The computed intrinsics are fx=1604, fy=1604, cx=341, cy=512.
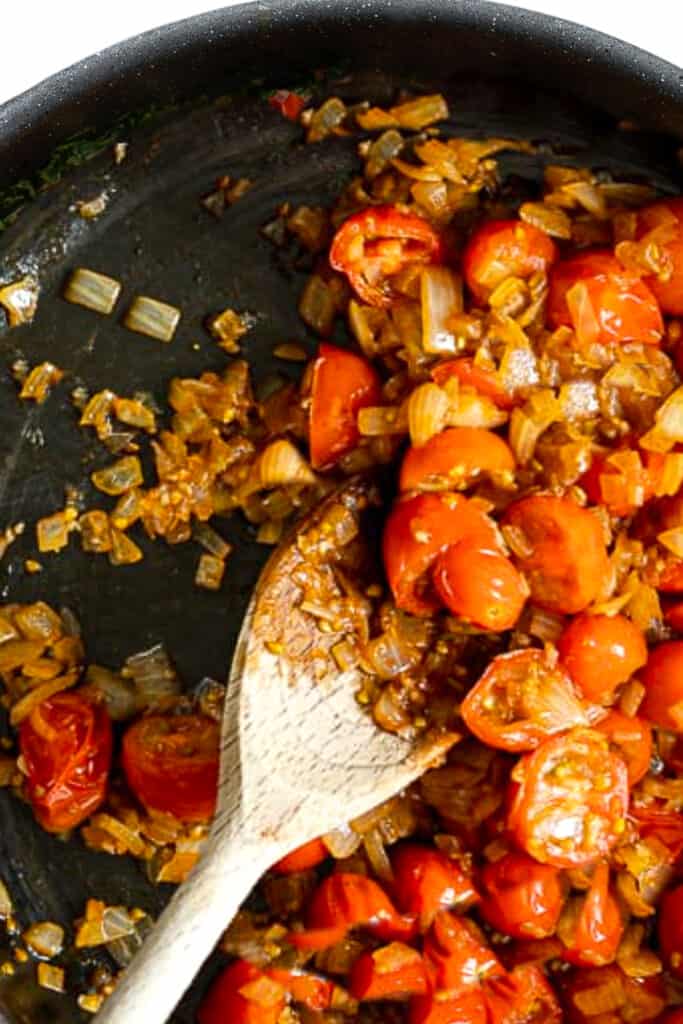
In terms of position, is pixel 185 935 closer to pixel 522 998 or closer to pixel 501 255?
pixel 522 998

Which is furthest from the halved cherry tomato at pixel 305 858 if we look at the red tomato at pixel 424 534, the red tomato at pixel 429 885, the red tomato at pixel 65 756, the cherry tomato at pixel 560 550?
the cherry tomato at pixel 560 550

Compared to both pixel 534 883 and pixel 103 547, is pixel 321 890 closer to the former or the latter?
pixel 534 883

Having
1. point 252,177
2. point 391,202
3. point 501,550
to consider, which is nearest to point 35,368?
point 252,177

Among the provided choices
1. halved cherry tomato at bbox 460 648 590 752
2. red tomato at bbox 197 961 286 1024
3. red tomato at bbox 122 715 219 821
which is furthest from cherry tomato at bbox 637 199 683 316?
red tomato at bbox 197 961 286 1024

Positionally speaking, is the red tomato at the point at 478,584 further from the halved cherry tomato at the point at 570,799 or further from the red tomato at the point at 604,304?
the red tomato at the point at 604,304

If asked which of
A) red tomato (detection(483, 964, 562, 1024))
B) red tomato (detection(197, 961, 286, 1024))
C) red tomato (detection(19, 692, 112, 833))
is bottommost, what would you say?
red tomato (detection(483, 964, 562, 1024))

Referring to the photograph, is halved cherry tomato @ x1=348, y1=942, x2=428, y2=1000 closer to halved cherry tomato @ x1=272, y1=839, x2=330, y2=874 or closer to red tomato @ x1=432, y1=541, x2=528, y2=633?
halved cherry tomato @ x1=272, y1=839, x2=330, y2=874
